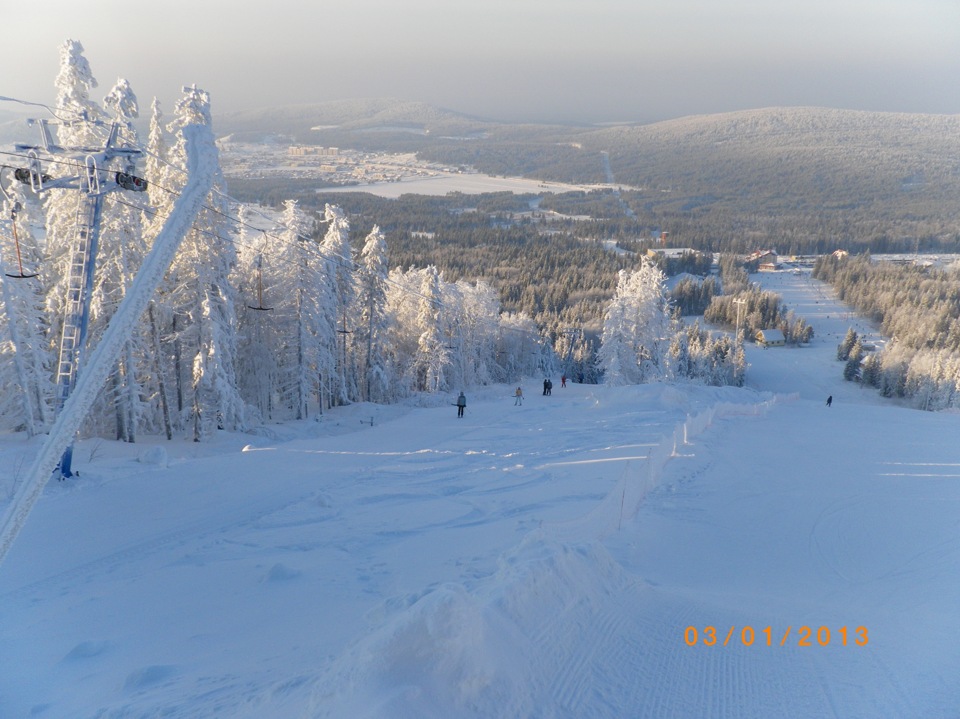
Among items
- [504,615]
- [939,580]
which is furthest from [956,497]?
[504,615]

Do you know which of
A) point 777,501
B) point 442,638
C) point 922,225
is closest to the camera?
point 442,638

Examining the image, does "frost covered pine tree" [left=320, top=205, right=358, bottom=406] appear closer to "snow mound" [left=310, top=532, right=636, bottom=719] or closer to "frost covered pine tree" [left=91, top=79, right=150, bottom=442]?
"frost covered pine tree" [left=91, top=79, right=150, bottom=442]

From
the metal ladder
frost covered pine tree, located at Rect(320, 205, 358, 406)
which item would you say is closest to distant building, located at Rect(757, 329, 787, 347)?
frost covered pine tree, located at Rect(320, 205, 358, 406)

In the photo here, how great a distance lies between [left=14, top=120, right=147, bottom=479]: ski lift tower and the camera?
959 centimetres

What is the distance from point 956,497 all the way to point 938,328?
88.2 metres

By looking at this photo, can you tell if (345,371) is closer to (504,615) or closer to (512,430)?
(512,430)

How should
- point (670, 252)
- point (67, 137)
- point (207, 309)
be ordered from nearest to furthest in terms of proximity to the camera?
point (67, 137) → point (207, 309) → point (670, 252)

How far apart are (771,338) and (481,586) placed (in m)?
107

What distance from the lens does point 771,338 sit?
102 metres

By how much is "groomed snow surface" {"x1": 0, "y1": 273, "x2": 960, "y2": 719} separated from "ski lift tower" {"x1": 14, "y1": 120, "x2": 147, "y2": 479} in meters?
2.55

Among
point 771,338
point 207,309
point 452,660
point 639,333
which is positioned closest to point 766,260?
point 771,338

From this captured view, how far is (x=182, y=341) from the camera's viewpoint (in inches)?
899

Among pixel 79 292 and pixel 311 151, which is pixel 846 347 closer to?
pixel 79 292
